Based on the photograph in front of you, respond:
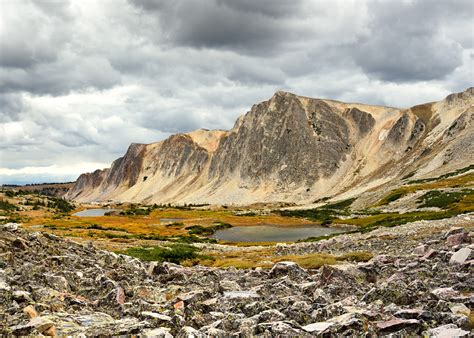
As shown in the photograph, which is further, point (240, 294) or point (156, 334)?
point (240, 294)

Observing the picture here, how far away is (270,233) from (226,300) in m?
86.1

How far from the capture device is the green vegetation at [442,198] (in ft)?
309

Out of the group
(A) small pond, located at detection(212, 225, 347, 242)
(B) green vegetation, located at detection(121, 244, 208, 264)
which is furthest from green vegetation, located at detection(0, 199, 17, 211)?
(B) green vegetation, located at detection(121, 244, 208, 264)

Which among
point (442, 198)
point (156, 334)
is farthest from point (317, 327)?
point (442, 198)

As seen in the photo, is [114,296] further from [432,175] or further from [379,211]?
[432,175]

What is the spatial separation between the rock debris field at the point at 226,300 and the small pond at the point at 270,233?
64428mm

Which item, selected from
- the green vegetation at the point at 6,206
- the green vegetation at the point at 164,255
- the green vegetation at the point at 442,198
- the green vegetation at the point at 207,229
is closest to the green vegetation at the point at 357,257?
the green vegetation at the point at 164,255

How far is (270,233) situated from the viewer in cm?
10319

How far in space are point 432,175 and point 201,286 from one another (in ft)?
491

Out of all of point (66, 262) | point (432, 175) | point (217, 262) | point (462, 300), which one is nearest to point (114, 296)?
point (66, 262)

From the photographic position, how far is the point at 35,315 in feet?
45.6

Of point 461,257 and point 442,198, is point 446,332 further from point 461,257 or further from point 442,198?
point 442,198

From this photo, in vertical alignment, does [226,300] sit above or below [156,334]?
below

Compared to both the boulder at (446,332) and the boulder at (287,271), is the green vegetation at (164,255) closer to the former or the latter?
the boulder at (287,271)
